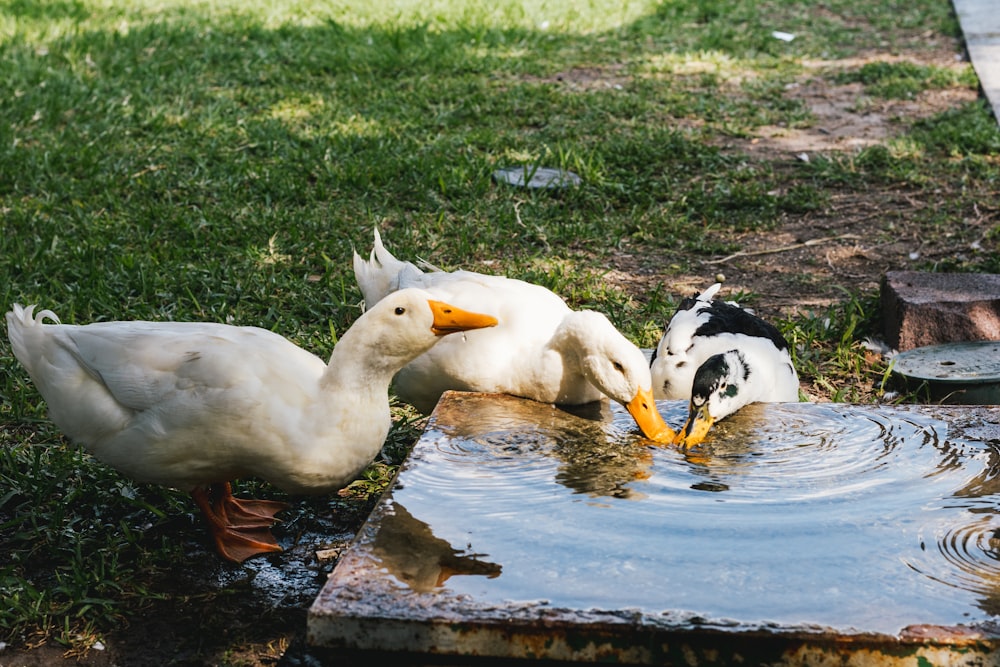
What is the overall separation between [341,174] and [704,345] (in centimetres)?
324

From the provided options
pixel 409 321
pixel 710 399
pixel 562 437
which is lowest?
pixel 562 437

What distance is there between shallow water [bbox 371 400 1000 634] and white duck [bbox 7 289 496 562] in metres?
0.25

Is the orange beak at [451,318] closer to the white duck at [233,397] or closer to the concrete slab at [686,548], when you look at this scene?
the white duck at [233,397]

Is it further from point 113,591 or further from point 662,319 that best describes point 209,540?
point 662,319

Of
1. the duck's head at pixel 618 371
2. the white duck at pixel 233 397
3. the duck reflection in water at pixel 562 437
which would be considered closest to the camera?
the duck reflection in water at pixel 562 437

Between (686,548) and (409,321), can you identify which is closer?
(686,548)

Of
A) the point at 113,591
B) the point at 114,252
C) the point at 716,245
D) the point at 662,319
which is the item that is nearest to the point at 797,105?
the point at 716,245

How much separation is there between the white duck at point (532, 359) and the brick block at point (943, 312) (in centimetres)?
155

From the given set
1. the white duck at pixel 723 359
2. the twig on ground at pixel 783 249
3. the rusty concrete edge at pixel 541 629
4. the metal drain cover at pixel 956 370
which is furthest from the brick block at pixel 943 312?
the rusty concrete edge at pixel 541 629

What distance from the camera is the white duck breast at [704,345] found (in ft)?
12.5

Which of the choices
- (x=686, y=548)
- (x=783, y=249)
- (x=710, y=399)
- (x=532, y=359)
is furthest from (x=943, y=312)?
(x=686, y=548)

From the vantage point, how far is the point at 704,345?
388 centimetres

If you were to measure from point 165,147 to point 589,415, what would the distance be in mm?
4571

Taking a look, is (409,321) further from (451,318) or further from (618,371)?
(618,371)
